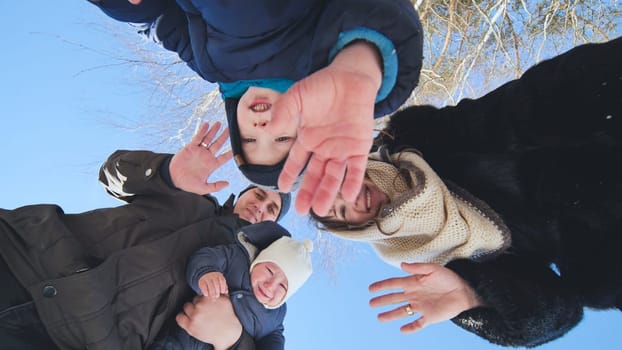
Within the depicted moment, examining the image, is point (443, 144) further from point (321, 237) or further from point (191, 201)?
point (321, 237)

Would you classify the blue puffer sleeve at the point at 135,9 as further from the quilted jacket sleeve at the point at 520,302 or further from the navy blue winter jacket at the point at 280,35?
the quilted jacket sleeve at the point at 520,302

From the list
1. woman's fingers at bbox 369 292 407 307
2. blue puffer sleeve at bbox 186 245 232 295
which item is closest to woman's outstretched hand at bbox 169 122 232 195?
blue puffer sleeve at bbox 186 245 232 295

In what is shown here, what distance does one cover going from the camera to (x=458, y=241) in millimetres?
1579

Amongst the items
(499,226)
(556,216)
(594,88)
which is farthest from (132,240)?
(594,88)

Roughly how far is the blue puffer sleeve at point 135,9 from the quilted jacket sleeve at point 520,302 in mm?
1593

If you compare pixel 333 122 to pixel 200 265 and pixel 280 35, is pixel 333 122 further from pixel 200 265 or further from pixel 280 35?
pixel 200 265

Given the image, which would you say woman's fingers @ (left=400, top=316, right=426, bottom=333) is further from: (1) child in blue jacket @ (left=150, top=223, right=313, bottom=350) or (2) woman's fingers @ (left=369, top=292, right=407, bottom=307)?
(1) child in blue jacket @ (left=150, top=223, right=313, bottom=350)

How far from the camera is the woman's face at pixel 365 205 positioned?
1704mm

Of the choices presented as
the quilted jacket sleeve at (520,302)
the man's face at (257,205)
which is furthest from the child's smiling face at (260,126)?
the man's face at (257,205)

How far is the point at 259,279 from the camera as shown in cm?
225

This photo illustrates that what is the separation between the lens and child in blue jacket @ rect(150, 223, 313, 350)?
2166 millimetres

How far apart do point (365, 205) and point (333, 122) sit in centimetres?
86

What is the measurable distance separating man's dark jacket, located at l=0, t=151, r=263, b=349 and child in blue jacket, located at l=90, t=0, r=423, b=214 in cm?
65

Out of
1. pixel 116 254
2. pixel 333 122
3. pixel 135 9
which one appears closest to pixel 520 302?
pixel 333 122
